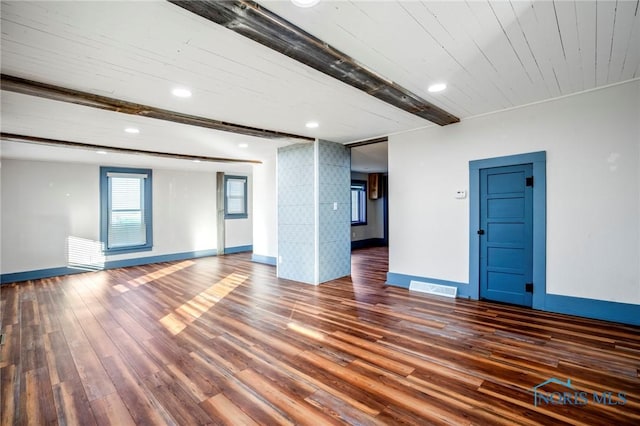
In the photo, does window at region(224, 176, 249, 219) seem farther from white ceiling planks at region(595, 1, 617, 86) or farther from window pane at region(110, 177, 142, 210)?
white ceiling planks at region(595, 1, 617, 86)

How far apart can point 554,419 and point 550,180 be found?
9.29ft

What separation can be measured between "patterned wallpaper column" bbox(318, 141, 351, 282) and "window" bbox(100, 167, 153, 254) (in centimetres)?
508

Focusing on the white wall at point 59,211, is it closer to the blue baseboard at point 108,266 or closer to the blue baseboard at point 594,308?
the blue baseboard at point 108,266

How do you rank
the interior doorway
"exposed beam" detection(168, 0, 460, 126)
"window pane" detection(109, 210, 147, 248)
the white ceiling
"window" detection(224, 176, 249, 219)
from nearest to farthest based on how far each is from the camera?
"exposed beam" detection(168, 0, 460, 126), the white ceiling, "window pane" detection(109, 210, 147, 248), "window" detection(224, 176, 249, 219), the interior doorway

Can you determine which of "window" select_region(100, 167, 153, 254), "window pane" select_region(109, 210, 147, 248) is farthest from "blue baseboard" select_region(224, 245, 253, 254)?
"window pane" select_region(109, 210, 147, 248)

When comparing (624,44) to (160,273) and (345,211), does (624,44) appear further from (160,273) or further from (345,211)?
(160,273)

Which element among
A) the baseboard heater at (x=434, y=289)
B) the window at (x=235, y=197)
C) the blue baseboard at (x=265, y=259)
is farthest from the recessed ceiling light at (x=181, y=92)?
the window at (x=235, y=197)

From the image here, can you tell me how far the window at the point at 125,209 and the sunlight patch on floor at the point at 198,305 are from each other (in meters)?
3.37

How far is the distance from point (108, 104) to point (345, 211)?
4.10 meters

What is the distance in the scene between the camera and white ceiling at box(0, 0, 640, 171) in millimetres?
1863

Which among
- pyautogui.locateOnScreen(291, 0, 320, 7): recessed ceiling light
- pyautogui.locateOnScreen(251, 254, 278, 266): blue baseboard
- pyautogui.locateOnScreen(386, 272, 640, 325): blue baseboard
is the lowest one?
pyautogui.locateOnScreen(251, 254, 278, 266): blue baseboard

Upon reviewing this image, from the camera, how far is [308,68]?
8.29 ft

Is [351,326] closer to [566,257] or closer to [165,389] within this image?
[165,389]

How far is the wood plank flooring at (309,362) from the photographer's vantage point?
196cm
